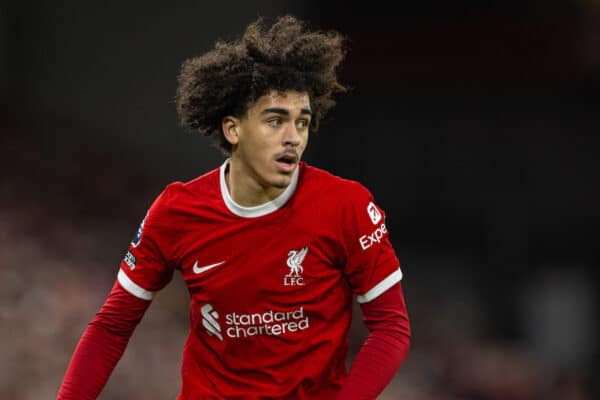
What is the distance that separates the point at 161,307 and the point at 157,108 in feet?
6.45

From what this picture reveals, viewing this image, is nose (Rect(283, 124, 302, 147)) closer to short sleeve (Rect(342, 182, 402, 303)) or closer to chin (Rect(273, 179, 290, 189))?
chin (Rect(273, 179, 290, 189))

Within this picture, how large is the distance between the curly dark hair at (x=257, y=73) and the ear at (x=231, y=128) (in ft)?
0.07

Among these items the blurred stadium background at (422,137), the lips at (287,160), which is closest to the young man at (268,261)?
the lips at (287,160)

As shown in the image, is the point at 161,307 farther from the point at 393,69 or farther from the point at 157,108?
the point at 393,69

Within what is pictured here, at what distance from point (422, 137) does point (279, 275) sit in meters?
5.11

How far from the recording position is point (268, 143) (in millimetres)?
2258

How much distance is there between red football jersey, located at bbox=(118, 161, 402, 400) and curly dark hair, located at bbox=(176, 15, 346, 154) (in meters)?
0.25

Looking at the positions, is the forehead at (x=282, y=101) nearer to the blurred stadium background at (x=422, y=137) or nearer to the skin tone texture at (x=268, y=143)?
the skin tone texture at (x=268, y=143)

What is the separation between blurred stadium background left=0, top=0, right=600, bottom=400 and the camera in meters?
6.53

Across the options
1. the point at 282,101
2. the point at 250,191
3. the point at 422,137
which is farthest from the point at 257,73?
the point at 422,137

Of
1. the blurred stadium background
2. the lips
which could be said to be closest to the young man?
the lips

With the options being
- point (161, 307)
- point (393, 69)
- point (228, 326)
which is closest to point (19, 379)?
point (161, 307)

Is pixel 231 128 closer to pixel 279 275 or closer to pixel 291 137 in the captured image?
pixel 291 137

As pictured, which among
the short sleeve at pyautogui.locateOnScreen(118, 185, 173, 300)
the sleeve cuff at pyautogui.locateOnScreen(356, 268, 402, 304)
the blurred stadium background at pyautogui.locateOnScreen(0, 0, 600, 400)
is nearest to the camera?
the sleeve cuff at pyautogui.locateOnScreen(356, 268, 402, 304)
